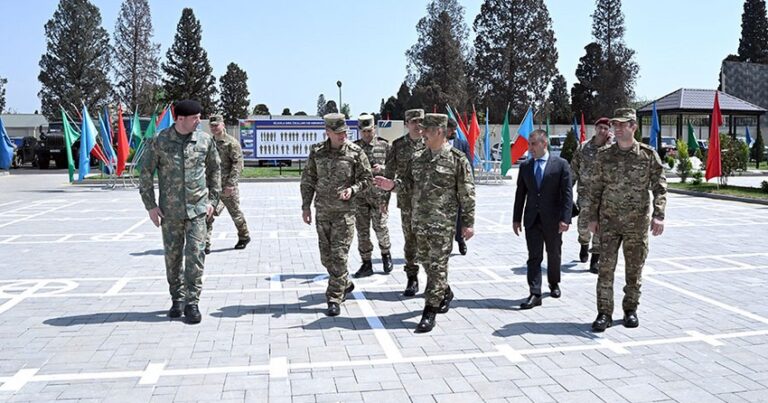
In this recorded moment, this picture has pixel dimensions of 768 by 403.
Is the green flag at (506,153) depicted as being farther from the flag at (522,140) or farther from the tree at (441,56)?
the tree at (441,56)

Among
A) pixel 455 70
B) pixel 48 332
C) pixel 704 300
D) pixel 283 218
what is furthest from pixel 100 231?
pixel 455 70

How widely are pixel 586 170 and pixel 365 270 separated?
9.71 feet

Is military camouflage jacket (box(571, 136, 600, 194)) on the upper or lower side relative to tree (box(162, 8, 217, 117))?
lower

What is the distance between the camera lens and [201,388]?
430 cm

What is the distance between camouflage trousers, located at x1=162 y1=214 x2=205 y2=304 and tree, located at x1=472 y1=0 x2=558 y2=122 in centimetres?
5373

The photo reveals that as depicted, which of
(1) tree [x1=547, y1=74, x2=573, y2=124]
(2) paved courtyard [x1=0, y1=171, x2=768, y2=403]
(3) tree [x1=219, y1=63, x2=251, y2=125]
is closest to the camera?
(2) paved courtyard [x1=0, y1=171, x2=768, y2=403]

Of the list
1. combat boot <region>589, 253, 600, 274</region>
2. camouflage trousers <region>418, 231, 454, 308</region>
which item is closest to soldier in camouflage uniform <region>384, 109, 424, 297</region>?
camouflage trousers <region>418, 231, 454, 308</region>

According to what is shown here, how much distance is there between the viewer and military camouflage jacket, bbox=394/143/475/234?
18.1 feet

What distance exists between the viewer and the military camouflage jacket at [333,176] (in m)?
6.12

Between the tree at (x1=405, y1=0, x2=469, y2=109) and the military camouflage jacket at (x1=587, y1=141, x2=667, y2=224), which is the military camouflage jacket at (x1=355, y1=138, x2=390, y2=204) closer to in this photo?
the military camouflage jacket at (x1=587, y1=141, x2=667, y2=224)

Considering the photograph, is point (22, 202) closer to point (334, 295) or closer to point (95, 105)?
point (334, 295)

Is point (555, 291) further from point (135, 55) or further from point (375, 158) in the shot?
point (135, 55)

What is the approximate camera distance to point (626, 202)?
5.48 meters

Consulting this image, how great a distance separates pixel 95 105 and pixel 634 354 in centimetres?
6275
